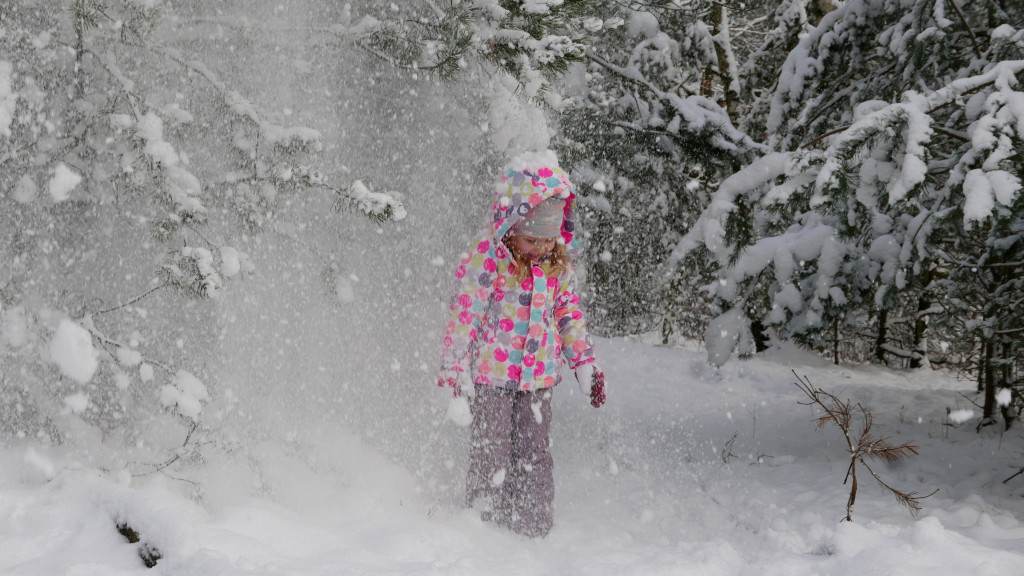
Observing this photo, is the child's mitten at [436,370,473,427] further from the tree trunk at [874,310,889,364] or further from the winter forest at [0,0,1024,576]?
the tree trunk at [874,310,889,364]

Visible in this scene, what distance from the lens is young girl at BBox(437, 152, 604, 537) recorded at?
Result: 3.55 m

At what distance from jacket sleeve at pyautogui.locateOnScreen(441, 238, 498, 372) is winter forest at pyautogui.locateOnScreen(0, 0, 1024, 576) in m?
0.27

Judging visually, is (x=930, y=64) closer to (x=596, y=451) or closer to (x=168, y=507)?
(x=596, y=451)

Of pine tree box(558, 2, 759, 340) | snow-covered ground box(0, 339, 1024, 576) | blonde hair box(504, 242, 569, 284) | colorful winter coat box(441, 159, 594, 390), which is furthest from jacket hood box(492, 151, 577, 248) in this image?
snow-covered ground box(0, 339, 1024, 576)

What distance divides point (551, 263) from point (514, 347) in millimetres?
513

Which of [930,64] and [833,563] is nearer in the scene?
[833,563]

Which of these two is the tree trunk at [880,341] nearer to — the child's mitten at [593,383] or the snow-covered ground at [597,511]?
the snow-covered ground at [597,511]

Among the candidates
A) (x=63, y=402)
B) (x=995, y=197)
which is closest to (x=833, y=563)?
(x=995, y=197)

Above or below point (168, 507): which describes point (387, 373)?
above

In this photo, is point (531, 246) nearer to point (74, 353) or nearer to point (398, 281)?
point (398, 281)

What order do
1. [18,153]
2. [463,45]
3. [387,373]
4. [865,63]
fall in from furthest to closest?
[865,63] < [387,373] < [463,45] < [18,153]

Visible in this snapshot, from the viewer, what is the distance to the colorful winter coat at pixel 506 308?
353cm

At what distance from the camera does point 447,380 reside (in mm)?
3496

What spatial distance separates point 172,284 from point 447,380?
1.37 metres
